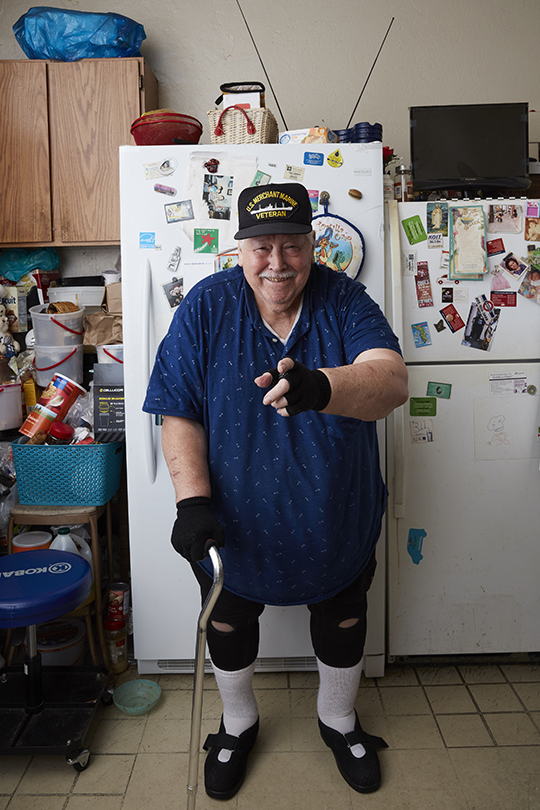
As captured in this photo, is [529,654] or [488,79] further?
[488,79]

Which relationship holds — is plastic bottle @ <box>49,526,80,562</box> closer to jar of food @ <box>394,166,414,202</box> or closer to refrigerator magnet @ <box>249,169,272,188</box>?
refrigerator magnet @ <box>249,169,272,188</box>

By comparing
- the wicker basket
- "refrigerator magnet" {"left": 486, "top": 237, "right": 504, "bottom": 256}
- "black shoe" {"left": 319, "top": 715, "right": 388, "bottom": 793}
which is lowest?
"black shoe" {"left": 319, "top": 715, "right": 388, "bottom": 793}

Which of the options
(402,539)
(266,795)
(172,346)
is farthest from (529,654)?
(172,346)

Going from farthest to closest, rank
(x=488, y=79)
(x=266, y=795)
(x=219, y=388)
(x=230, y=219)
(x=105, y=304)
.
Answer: (x=488, y=79)
(x=105, y=304)
(x=230, y=219)
(x=266, y=795)
(x=219, y=388)

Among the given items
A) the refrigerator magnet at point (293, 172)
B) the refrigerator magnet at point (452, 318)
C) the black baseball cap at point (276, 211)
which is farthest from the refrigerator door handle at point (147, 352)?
the refrigerator magnet at point (452, 318)

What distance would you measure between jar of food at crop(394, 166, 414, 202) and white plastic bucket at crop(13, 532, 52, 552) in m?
1.72

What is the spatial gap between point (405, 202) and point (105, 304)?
1202 mm

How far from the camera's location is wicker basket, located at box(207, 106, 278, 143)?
6.31ft

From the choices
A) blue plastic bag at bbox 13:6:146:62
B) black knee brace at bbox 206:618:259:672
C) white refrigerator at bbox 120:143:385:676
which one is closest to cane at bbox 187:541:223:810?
black knee brace at bbox 206:618:259:672

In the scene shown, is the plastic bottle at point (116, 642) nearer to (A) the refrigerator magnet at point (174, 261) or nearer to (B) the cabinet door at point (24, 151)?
(A) the refrigerator magnet at point (174, 261)

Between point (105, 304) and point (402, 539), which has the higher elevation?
point (105, 304)

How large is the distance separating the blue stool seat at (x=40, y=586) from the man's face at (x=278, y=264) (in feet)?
3.14

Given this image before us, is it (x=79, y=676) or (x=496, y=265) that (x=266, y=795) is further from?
(x=496, y=265)

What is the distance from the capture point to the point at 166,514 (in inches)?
79.2
